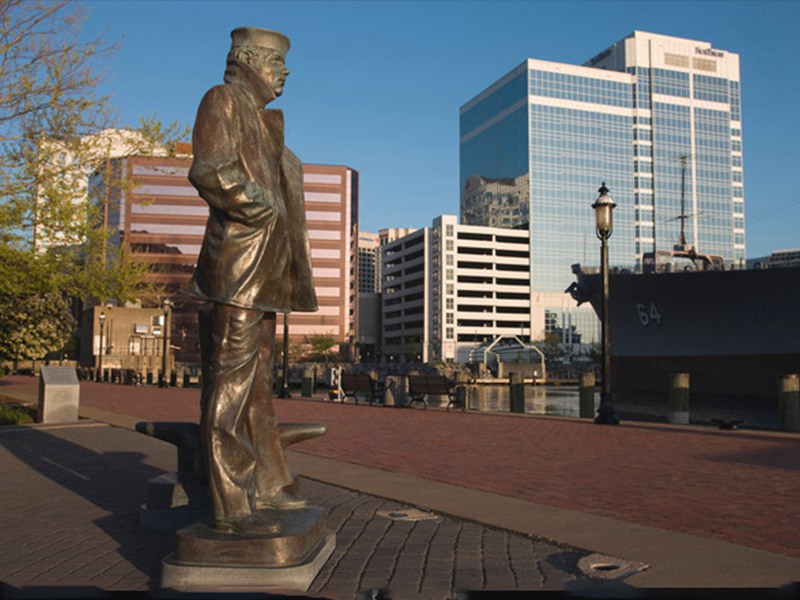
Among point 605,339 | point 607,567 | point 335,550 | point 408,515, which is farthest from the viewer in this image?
point 605,339

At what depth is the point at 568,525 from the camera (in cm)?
573

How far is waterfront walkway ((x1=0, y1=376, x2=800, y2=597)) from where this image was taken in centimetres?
448

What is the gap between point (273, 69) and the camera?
15.6 feet

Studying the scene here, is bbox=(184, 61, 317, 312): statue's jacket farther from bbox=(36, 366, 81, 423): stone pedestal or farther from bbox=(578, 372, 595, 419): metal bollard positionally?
bbox=(578, 372, 595, 419): metal bollard

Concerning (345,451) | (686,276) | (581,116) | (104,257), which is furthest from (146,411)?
(581,116)

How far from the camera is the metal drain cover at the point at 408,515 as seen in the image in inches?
241

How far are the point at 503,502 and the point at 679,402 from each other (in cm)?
1189

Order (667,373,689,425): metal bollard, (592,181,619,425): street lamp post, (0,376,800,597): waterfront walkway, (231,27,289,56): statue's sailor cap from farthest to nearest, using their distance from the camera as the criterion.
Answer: (667,373,689,425): metal bollard → (592,181,619,425): street lamp post → (231,27,289,56): statue's sailor cap → (0,376,800,597): waterfront walkway

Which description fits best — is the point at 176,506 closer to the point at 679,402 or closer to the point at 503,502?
the point at 503,502

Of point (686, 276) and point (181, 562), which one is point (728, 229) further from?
point (181, 562)

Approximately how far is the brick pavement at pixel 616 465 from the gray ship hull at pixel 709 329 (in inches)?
728

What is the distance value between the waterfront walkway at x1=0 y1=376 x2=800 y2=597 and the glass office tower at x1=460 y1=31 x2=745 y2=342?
402 ft

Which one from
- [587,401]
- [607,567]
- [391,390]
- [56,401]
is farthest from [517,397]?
[607,567]

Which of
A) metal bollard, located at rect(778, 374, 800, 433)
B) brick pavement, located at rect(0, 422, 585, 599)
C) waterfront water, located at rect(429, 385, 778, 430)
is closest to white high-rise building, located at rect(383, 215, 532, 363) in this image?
waterfront water, located at rect(429, 385, 778, 430)
